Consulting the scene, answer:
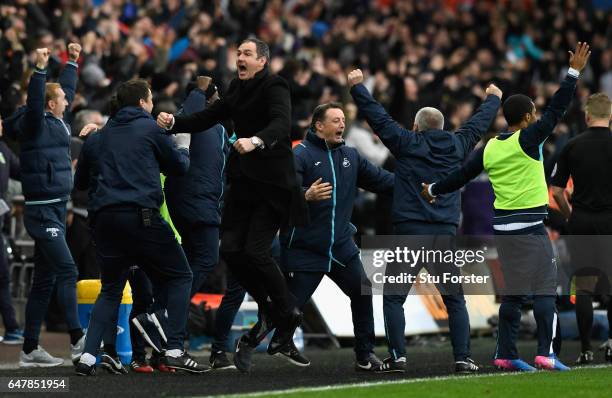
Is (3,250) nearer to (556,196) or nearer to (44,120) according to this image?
(44,120)

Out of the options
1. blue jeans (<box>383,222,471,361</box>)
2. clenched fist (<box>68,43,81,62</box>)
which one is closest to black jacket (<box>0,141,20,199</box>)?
clenched fist (<box>68,43,81,62</box>)

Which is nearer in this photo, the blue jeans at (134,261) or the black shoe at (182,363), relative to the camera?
the blue jeans at (134,261)

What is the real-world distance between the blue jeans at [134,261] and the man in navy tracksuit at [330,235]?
3.71ft

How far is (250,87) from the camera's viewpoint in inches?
394

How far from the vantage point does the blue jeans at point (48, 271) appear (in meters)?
11.6

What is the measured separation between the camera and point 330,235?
11.0 m

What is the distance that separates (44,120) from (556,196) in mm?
4395

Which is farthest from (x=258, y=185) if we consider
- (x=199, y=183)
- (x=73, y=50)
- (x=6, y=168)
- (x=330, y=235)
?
(x=6, y=168)

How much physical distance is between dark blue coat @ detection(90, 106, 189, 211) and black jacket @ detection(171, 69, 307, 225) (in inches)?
7.4

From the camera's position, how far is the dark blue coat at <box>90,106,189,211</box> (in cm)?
998

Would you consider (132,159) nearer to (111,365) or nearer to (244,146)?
(244,146)

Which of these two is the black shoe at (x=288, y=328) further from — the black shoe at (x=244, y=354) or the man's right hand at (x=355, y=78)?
the man's right hand at (x=355, y=78)

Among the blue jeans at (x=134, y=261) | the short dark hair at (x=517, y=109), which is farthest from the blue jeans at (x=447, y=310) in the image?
the blue jeans at (x=134, y=261)

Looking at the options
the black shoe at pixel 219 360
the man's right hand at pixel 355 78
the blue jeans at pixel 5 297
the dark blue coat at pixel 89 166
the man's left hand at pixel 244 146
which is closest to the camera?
the man's left hand at pixel 244 146
